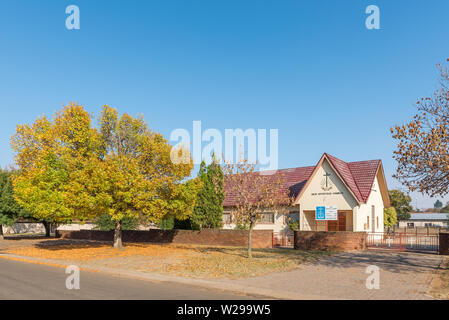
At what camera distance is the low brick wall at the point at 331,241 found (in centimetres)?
2316

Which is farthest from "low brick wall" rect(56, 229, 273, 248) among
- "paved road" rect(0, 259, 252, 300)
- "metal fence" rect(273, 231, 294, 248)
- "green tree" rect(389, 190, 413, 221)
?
"green tree" rect(389, 190, 413, 221)

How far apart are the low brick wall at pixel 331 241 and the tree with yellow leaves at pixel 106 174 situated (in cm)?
806

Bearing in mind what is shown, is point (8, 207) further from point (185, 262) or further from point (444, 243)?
point (444, 243)

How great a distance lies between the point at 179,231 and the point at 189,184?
8.07 metres

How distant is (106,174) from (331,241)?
1479cm

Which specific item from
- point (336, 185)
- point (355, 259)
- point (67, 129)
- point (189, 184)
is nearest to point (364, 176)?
point (336, 185)

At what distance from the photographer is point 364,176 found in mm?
31219

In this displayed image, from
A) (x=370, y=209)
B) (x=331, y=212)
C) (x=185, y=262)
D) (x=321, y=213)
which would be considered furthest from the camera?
(x=370, y=209)

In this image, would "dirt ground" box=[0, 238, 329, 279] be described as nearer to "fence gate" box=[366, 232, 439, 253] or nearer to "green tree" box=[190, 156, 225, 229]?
"fence gate" box=[366, 232, 439, 253]

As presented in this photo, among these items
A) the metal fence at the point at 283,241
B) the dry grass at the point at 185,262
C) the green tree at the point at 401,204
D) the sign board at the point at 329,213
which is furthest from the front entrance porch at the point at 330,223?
the green tree at the point at 401,204

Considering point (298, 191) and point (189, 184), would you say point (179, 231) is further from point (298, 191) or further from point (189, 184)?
point (298, 191)

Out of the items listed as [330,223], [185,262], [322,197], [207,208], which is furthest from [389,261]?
[207,208]

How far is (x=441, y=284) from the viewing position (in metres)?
12.4

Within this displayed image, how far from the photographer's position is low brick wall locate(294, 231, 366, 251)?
23156 mm
